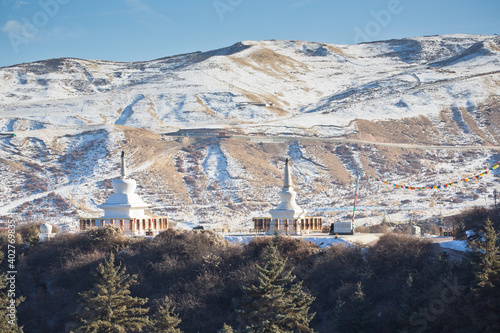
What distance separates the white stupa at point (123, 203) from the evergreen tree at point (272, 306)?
50.8ft

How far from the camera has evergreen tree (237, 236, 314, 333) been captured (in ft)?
74.6

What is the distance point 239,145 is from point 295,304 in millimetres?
67676

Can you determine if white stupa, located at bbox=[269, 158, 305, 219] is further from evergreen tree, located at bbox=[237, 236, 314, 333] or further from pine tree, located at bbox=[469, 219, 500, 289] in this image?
pine tree, located at bbox=[469, 219, 500, 289]

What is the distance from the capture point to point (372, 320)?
24.1m

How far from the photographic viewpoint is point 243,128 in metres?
100

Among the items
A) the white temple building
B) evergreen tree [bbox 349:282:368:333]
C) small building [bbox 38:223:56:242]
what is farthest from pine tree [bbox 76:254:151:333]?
small building [bbox 38:223:56:242]

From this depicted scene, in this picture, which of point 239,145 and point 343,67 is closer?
point 239,145

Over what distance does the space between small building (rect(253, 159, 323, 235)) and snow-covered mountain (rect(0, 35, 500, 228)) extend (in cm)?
2770

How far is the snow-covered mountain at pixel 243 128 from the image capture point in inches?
2889

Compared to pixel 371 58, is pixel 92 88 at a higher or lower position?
lower

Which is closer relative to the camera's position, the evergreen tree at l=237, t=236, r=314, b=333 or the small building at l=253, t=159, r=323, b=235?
the evergreen tree at l=237, t=236, r=314, b=333

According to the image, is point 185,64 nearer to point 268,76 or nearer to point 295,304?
point 268,76

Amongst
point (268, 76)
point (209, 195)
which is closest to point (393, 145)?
point (209, 195)

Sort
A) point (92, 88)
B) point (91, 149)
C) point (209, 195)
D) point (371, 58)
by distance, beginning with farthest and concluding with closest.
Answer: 1. point (371, 58)
2. point (92, 88)
3. point (91, 149)
4. point (209, 195)
